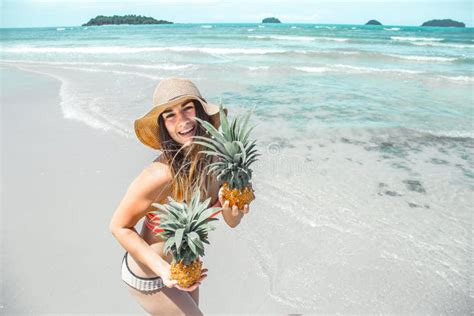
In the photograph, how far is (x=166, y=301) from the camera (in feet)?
7.47

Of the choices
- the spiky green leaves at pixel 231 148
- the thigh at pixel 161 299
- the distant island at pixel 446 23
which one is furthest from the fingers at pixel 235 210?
the distant island at pixel 446 23

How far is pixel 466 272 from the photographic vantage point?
3865 millimetres

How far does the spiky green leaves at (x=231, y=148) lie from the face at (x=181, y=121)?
0.09 meters

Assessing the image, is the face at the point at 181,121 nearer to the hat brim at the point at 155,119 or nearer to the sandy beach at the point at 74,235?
the hat brim at the point at 155,119

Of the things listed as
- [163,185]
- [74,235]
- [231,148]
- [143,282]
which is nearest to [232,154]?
[231,148]

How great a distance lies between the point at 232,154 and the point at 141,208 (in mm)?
624

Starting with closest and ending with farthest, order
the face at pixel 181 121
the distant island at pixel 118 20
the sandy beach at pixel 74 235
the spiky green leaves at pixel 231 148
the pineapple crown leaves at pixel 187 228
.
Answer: the pineapple crown leaves at pixel 187 228, the spiky green leaves at pixel 231 148, the face at pixel 181 121, the sandy beach at pixel 74 235, the distant island at pixel 118 20

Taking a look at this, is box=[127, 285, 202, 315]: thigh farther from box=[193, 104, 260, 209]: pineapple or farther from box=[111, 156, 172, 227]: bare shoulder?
box=[193, 104, 260, 209]: pineapple

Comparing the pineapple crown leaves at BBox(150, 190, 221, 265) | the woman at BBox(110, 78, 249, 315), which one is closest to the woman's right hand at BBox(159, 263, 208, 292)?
the woman at BBox(110, 78, 249, 315)

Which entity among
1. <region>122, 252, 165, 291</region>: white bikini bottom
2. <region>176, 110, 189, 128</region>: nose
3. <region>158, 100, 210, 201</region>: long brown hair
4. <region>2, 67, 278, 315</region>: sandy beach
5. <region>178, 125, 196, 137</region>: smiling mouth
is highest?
<region>176, 110, 189, 128</region>: nose

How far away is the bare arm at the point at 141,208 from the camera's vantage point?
6.52 feet

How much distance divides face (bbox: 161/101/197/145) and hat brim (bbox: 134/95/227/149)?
0.18 ft

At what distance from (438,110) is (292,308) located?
30.7 ft

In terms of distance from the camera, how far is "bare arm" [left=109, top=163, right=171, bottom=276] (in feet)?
6.52
